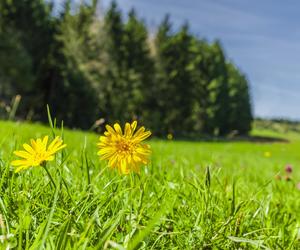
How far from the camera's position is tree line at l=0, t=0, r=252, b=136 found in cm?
3962

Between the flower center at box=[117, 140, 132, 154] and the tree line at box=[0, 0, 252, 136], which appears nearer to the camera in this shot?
the flower center at box=[117, 140, 132, 154]

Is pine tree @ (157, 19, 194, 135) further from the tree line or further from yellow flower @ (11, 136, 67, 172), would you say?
yellow flower @ (11, 136, 67, 172)

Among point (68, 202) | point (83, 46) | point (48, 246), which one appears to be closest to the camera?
point (48, 246)

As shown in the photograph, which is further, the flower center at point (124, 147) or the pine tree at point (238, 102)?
the pine tree at point (238, 102)

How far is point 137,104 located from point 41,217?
49767mm

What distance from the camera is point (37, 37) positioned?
41.8 metres

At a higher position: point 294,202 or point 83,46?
point 83,46

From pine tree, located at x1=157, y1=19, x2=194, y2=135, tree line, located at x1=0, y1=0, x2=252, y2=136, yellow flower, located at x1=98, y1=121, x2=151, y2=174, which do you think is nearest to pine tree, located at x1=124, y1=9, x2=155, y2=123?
tree line, located at x1=0, y1=0, x2=252, y2=136

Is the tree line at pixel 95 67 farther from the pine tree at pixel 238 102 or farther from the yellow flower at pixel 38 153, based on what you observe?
the yellow flower at pixel 38 153

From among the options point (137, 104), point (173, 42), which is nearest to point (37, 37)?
point (137, 104)

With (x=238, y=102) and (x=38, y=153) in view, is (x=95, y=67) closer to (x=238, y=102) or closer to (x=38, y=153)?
(x=38, y=153)

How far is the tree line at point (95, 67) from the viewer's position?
39.6m

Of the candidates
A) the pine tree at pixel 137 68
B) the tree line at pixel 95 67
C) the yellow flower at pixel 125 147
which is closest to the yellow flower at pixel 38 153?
the yellow flower at pixel 125 147

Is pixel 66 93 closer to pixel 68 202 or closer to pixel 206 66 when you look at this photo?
pixel 206 66
